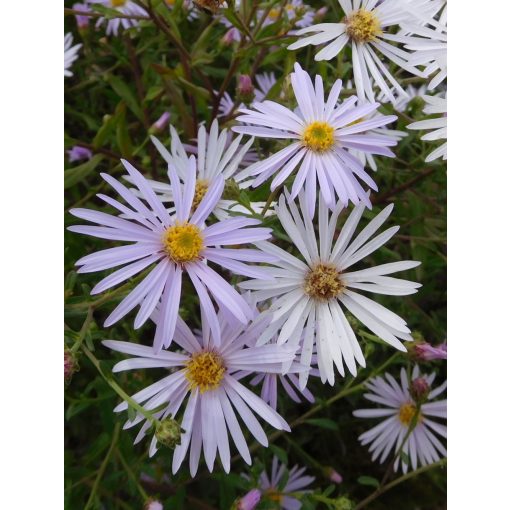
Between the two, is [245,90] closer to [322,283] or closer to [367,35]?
[367,35]

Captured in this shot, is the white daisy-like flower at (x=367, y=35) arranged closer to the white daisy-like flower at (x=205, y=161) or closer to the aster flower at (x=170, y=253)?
the white daisy-like flower at (x=205, y=161)

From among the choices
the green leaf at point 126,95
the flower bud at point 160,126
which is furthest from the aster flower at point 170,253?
the green leaf at point 126,95

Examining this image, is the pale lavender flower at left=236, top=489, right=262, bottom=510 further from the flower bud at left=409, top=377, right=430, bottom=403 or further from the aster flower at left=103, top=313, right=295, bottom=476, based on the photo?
the flower bud at left=409, top=377, right=430, bottom=403

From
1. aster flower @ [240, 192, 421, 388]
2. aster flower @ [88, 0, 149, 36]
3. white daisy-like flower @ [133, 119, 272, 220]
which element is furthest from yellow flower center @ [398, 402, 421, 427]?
aster flower @ [88, 0, 149, 36]

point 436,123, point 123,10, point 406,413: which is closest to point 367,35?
point 436,123
